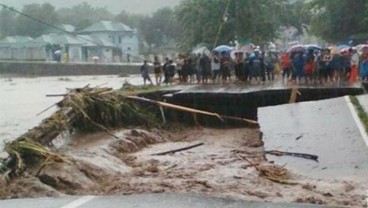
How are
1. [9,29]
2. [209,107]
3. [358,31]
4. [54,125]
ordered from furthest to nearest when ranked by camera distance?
[9,29]
[358,31]
[209,107]
[54,125]

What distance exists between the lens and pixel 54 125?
1545 cm

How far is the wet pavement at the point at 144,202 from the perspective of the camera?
29.3ft

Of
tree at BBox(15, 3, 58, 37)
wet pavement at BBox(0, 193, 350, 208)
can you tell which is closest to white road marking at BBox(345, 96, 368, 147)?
wet pavement at BBox(0, 193, 350, 208)

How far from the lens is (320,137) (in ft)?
42.1

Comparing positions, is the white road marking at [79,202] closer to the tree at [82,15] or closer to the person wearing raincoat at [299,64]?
the person wearing raincoat at [299,64]

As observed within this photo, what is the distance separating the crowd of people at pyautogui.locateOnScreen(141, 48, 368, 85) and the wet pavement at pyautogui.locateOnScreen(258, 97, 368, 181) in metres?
4.43

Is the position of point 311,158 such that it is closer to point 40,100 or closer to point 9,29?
point 40,100

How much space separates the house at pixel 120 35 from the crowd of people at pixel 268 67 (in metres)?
39.5

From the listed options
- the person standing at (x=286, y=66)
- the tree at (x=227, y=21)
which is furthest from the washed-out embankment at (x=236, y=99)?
the tree at (x=227, y=21)

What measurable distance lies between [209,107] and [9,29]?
55669 mm

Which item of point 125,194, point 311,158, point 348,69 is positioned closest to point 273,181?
point 311,158

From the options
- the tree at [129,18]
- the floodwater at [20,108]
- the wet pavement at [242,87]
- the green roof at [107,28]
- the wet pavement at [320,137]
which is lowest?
the floodwater at [20,108]

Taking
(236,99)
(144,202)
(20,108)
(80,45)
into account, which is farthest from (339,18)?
(80,45)

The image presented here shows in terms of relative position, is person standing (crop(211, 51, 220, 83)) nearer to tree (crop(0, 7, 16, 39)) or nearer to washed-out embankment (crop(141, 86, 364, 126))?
washed-out embankment (crop(141, 86, 364, 126))
